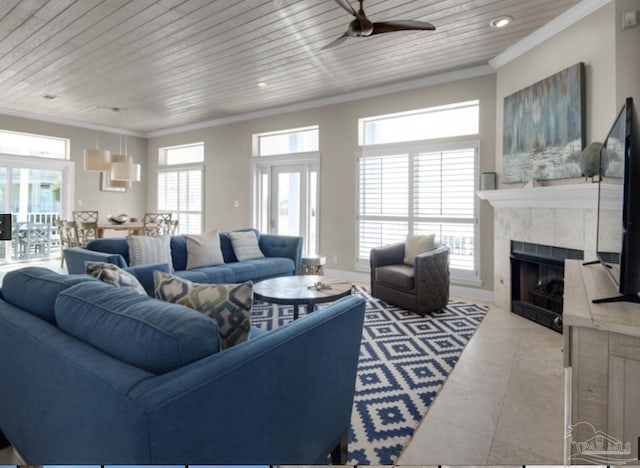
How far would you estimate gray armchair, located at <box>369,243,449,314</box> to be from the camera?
3.89m

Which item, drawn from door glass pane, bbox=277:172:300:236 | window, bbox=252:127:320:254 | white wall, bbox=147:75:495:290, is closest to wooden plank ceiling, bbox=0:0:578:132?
white wall, bbox=147:75:495:290

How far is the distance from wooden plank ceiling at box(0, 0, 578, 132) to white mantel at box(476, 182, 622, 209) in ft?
5.22

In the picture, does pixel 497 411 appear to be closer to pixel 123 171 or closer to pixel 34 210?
pixel 123 171

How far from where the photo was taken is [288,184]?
6559mm

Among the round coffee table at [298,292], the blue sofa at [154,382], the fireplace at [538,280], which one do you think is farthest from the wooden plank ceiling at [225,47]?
the blue sofa at [154,382]

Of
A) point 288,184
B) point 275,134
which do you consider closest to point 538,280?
point 288,184

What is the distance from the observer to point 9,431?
5.24ft

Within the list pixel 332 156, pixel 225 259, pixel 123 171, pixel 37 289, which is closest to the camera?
pixel 37 289

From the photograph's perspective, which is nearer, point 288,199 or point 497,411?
point 497,411

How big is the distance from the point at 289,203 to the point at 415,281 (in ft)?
10.7

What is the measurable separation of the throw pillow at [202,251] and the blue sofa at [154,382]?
2653 millimetres

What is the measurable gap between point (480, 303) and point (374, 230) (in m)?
1.81

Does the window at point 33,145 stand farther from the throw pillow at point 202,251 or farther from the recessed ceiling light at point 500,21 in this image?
the recessed ceiling light at point 500,21

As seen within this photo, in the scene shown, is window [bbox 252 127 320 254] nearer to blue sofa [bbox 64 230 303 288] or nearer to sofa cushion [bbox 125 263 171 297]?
blue sofa [bbox 64 230 303 288]
